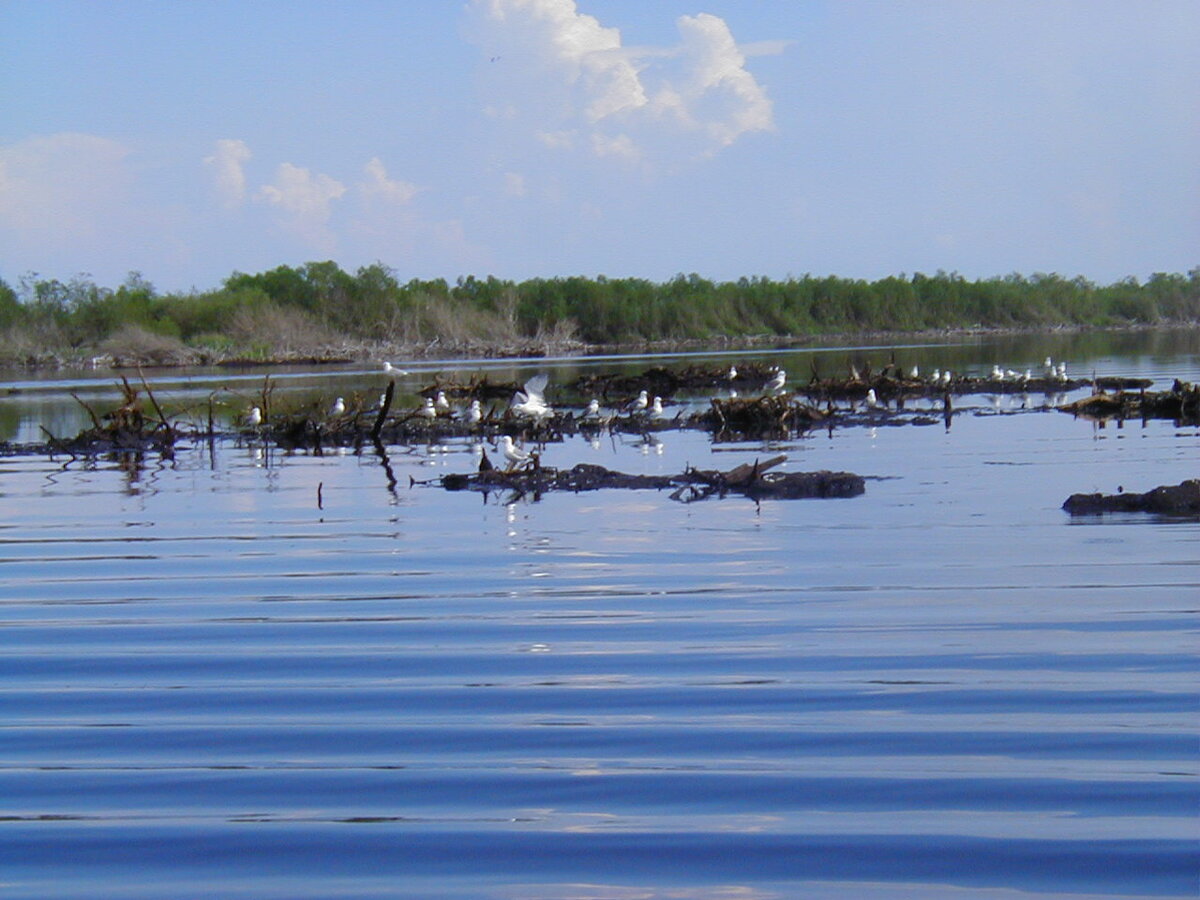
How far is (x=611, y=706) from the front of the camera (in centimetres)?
659

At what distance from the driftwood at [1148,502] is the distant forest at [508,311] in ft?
240

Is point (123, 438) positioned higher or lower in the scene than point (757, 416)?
lower

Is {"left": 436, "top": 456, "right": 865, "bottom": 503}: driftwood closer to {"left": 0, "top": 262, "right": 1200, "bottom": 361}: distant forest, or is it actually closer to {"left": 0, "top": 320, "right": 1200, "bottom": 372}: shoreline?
{"left": 0, "top": 320, "right": 1200, "bottom": 372}: shoreline

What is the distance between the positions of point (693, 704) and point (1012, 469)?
35.2 ft

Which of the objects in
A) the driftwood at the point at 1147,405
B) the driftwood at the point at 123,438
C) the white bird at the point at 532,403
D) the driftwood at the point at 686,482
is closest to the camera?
the driftwood at the point at 686,482

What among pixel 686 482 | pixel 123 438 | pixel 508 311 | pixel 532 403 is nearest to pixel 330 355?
pixel 508 311

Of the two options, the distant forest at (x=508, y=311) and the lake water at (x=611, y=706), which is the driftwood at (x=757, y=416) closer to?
the lake water at (x=611, y=706)

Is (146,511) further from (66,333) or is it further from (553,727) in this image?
(66,333)

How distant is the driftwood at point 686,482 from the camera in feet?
47.2

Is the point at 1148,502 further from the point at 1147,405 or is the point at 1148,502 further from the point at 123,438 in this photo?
the point at 123,438

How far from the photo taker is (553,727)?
6.27m

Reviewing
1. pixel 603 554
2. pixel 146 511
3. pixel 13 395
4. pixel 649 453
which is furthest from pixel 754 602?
pixel 13 395

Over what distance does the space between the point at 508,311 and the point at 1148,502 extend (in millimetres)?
93576

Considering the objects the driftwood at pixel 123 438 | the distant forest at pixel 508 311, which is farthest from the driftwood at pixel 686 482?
the distant forest at pixel 508 311
